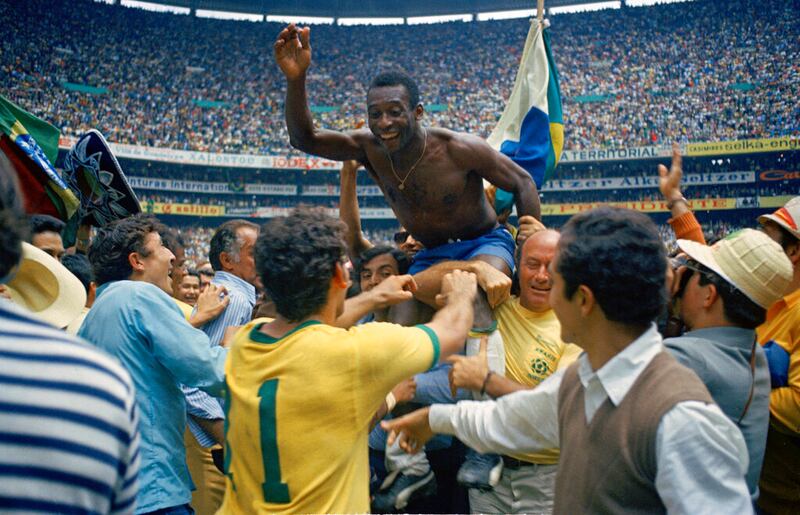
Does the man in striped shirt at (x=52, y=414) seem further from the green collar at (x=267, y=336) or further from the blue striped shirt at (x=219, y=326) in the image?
the blue striped shirt at (x=219, y=326)

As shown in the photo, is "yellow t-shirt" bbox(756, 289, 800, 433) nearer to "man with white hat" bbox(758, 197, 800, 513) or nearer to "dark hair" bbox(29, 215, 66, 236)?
"man with white hat" bbox(758, 197, 800, 513)

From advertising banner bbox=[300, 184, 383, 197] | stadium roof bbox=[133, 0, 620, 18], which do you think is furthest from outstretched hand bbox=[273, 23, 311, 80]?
stadium roof bbox=[133, 0, 620, 18]

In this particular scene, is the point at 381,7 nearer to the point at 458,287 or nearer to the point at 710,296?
the point at 458,287

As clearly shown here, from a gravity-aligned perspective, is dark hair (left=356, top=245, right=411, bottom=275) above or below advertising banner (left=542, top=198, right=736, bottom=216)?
above

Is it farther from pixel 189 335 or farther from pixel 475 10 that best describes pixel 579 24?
pixel 189 335

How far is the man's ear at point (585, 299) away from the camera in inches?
65.0

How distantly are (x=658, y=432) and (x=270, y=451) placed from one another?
3.48 ft

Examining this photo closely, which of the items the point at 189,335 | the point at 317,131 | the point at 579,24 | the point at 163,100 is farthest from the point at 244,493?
the point at 579,24

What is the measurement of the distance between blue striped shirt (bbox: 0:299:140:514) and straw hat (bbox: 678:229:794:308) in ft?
6.16

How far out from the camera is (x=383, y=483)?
2.83 metres

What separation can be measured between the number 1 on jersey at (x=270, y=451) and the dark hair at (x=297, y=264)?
26cm

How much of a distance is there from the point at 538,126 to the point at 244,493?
403 centimetres

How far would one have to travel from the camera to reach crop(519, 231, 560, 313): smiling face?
284 centimetres

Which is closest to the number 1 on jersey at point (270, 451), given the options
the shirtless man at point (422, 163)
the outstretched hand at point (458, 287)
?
the outstretched hand at point (458, 287)
